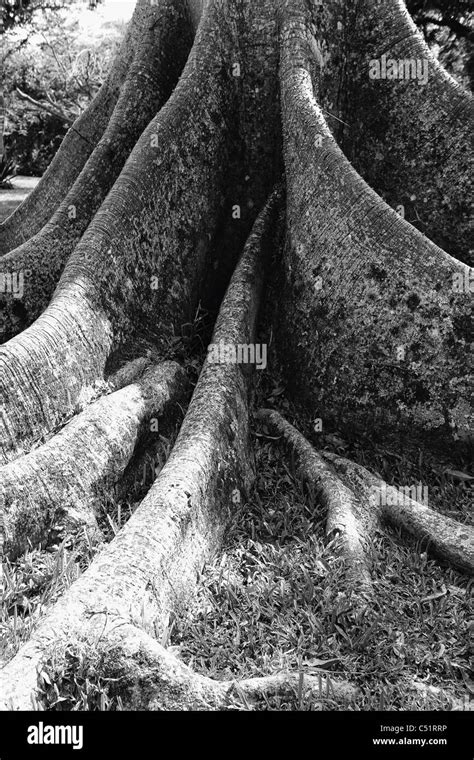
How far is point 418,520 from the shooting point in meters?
4.34

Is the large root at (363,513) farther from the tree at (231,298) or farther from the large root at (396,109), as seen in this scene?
the large root at (396,109)

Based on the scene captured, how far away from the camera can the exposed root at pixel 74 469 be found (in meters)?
→ 4.03

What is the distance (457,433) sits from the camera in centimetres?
478

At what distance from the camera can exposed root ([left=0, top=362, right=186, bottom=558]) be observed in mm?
4031

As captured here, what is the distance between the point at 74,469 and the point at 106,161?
10.1ft

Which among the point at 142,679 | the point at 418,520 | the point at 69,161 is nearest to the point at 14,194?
the point at 69,161

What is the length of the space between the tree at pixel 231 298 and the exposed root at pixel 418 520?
0.01m

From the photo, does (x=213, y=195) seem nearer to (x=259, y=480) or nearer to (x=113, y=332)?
(x=113, y=332)

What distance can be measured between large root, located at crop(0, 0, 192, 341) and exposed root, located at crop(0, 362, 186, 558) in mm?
1655

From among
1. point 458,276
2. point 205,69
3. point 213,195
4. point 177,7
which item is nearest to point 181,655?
point 458,276

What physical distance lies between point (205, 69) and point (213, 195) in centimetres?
92

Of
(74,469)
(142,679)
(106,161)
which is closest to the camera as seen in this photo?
(142,679)

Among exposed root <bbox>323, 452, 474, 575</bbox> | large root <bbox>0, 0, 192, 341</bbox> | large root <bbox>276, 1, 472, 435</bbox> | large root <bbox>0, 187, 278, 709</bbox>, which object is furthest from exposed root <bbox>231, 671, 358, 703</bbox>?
large root <bbox>0, 0, 192, 341</bbox>
